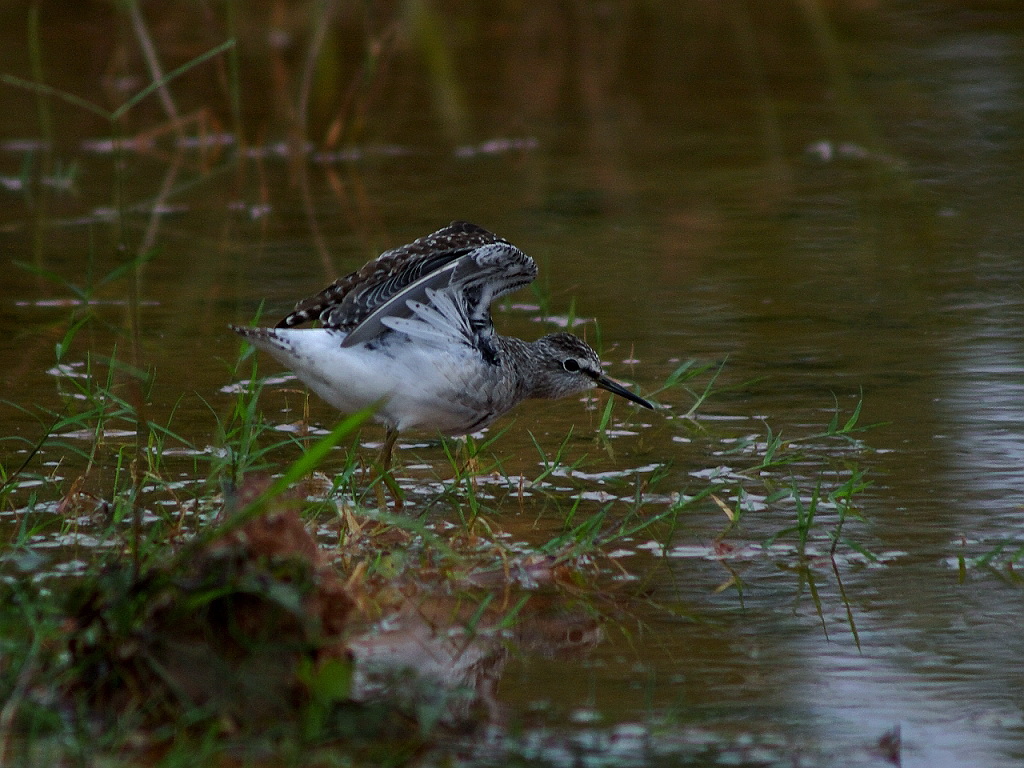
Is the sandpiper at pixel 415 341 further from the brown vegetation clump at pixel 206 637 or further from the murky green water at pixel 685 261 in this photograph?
the brown vegetation clump at pixel 206 637

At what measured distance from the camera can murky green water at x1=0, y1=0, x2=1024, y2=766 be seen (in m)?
4.08

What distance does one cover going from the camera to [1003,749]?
3562mm

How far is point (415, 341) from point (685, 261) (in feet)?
9.59

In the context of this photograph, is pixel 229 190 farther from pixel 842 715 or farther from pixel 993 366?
pixel 842 715

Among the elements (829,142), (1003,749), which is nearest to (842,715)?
(1003,749)

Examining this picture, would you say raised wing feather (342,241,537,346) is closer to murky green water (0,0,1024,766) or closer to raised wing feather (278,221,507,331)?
raised wing feather (278,221,507,331)

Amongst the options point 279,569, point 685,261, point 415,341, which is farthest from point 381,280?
point 685,261

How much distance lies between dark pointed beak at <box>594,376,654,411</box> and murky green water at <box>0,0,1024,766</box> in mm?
130

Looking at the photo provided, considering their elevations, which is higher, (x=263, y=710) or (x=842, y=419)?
(x=263, y=710)

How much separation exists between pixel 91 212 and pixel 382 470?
4.95 m

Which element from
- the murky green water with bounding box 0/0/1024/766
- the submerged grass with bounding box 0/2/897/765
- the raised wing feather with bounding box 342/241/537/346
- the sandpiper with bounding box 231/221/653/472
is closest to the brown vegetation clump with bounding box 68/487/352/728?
the submerged grass with bounding box 0/2/897/765

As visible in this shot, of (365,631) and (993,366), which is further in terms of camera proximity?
(993,366)

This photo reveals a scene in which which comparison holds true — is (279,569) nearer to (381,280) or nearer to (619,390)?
(381,280)

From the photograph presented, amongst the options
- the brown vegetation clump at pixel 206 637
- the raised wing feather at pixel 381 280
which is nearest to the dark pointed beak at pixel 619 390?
the raised wing feather at pixel 381 280
